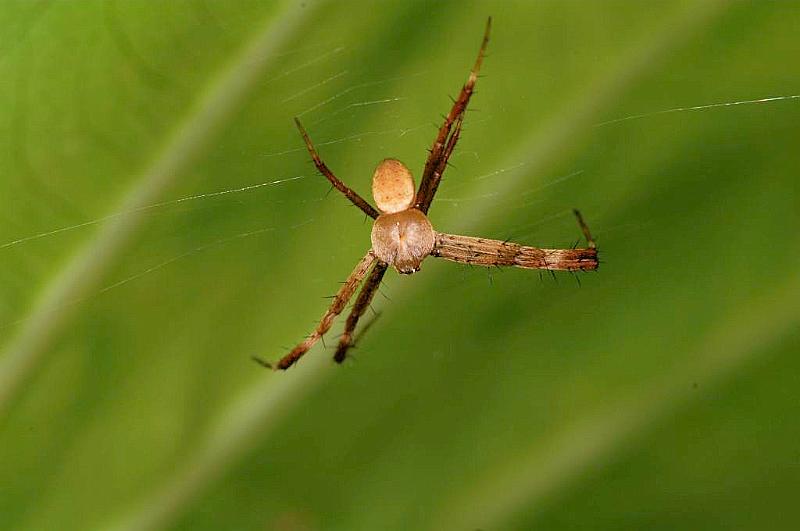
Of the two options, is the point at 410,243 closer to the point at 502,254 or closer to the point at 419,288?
the point at 419,288

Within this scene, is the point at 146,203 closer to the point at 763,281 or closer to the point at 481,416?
the point at 481,416

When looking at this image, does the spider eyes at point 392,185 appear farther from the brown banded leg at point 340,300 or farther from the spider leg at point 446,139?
the brown banded leg at point 340,300

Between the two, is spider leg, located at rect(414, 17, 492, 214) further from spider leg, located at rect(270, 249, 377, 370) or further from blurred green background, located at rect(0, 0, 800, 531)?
spider leg, located at rect(270, 249, 377, 370)

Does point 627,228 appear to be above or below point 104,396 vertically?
below

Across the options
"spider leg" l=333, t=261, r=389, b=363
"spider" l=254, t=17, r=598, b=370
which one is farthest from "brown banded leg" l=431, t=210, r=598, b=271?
"spider leg" l=333, t=261, r=389, b=363

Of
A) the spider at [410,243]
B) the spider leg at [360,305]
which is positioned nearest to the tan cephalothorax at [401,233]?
the spider at [410,243]

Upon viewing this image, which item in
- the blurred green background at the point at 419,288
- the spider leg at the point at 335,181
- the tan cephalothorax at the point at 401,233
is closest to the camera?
the blurred green background at the point at 419,288

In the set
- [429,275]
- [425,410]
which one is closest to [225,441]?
[425,410]
